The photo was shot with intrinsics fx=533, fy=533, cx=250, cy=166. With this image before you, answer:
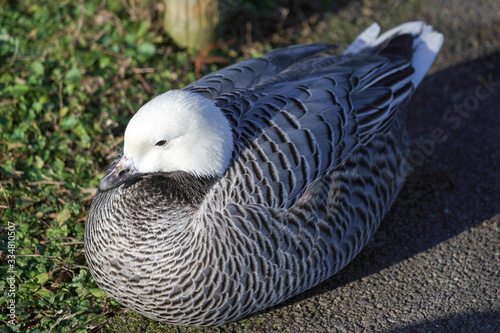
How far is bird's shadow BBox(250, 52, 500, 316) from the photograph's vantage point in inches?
159

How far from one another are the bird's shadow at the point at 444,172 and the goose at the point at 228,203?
0.54 metres

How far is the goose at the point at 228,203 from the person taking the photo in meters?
3.01

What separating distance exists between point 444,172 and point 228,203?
7.95 feet

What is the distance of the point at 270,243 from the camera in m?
3.17

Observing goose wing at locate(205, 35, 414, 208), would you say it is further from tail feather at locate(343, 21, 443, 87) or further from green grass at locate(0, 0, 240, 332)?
green grass at locate(0, 0, 240, 332)

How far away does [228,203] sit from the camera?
3.15m

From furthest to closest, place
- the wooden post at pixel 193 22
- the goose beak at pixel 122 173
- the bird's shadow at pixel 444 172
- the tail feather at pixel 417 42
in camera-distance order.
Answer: the wooden post at pixel 193 22
the tail feather at pixel 417 42
the bird's shadow at pixel 444 172
the goose beak at pixel 122 173

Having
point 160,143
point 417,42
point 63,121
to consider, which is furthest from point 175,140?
point 417,42

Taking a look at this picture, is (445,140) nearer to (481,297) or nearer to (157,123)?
(481,297)

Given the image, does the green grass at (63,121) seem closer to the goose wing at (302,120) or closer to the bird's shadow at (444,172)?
the goose wing at (302,120)

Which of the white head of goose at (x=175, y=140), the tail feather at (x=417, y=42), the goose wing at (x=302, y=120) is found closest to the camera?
the white head of goose at (x=175, y=140)

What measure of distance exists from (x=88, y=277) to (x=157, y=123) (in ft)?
4.69

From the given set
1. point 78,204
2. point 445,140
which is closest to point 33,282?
point 78,204

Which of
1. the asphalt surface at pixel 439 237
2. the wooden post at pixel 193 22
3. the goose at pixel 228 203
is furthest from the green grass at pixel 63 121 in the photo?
the asphalt surface at pixel 439 237
